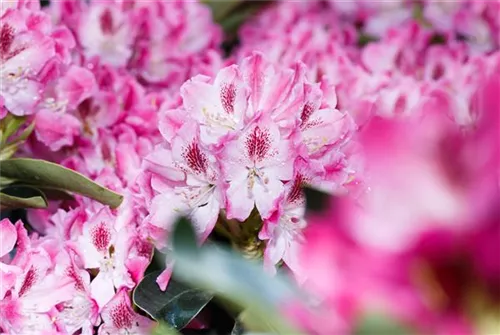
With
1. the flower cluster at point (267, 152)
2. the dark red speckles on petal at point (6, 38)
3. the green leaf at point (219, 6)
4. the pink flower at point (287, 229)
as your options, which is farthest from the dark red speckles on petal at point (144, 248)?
the green leaf at point (219, 6)

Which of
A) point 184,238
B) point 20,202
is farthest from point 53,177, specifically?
point 184,238

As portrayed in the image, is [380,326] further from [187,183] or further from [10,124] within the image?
[10,124]

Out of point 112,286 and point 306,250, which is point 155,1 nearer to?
point 112,286

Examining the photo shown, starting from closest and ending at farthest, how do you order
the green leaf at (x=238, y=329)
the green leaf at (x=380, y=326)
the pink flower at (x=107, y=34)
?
the green leaf at (x=380, y=326) → the green leaf at (x=238, y=329) → the pink flower at (x=107, y=34)

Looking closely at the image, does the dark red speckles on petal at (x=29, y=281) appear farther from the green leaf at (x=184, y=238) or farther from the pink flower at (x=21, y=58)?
the green leaf at (x=184, y=238)

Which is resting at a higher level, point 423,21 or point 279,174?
point 279,174

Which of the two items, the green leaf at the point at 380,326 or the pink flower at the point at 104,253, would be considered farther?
the pink flower at the point at 104,253

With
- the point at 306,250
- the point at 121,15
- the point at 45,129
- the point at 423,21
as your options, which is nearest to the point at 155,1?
the point at 121,15
